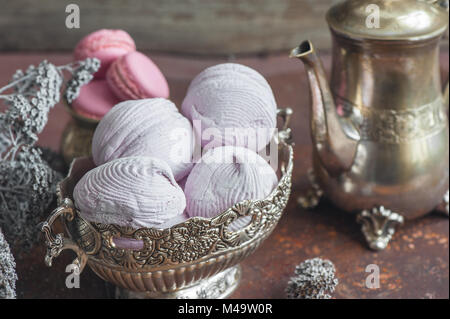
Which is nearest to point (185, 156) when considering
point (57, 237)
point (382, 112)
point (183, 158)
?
point (183, 158)

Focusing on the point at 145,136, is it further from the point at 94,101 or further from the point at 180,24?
the point at 180,24

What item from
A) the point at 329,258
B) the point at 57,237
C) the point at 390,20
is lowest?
the point at 329,258

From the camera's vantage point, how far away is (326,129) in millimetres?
600

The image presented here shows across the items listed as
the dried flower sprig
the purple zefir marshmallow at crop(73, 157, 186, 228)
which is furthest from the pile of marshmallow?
the dried flower sprig

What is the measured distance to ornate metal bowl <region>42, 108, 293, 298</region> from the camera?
0.45 metres

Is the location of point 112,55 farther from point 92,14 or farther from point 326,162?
point 92,14

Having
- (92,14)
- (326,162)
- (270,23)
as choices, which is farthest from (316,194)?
(92,14)

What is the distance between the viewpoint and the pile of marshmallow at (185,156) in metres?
0.44

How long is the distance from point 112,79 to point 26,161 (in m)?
0.14

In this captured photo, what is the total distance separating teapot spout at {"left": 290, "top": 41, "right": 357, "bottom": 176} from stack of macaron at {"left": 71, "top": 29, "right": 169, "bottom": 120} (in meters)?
0.16

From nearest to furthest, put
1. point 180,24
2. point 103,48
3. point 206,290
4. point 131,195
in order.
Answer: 1. point 131,195
2. point 206,290
3. point 103,48
4. point 180,24

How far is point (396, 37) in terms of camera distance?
55cm

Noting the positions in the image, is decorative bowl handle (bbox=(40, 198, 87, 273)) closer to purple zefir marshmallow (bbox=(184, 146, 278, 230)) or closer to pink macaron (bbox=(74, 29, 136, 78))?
purple zefir marshmallow (bbox=(184, 146, 278, 230))

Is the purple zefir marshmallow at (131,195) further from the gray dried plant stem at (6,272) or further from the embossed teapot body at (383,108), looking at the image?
the embossed teapot body at (383,108)
